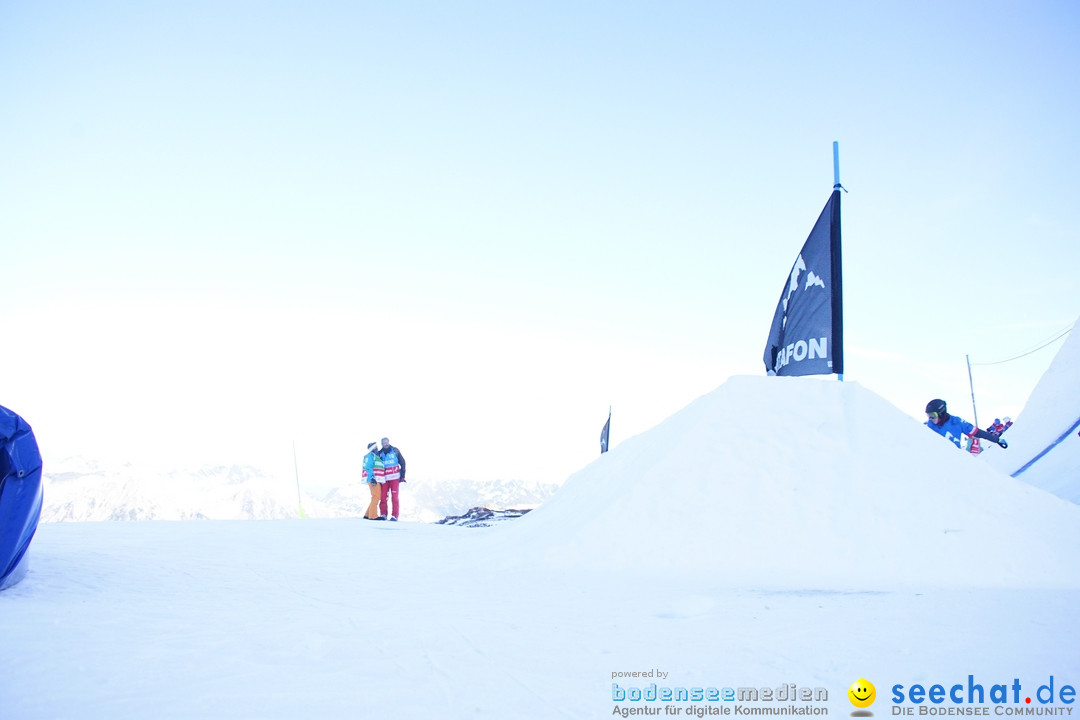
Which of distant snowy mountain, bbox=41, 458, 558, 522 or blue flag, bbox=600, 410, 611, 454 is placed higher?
blue flag, bbox=600, 410, 611, 454

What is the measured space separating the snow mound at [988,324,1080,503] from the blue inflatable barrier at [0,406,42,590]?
37.5 feet

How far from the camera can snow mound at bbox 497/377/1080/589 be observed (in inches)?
166

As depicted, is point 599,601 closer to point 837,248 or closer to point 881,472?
point 881,472

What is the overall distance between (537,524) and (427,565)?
51.1 inches

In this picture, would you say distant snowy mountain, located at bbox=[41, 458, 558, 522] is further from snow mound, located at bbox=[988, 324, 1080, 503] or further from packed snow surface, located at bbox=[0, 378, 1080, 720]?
packed snow surface, located at bbox=[0, 378, 1080, 720]

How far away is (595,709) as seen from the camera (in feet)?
6.50

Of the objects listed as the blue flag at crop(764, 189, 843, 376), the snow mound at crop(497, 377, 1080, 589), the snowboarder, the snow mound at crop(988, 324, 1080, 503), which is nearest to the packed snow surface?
the snow mound at crop(497, 377, 1080, 589)

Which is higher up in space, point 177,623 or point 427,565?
point 177,623

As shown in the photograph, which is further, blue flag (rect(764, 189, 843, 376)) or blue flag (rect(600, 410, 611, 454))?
blue flag (rect(600, 410, 611, 454))

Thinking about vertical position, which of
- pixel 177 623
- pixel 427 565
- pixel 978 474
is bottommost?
pixel 427 565

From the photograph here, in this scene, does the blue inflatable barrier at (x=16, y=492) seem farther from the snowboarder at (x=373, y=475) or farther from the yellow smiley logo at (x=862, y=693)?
the snowboarder at (x=373, y=475)

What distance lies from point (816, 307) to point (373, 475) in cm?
820

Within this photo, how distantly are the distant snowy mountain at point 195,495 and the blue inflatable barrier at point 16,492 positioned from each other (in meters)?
49.3

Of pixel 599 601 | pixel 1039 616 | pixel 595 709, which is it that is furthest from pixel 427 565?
pixel 1039 616
